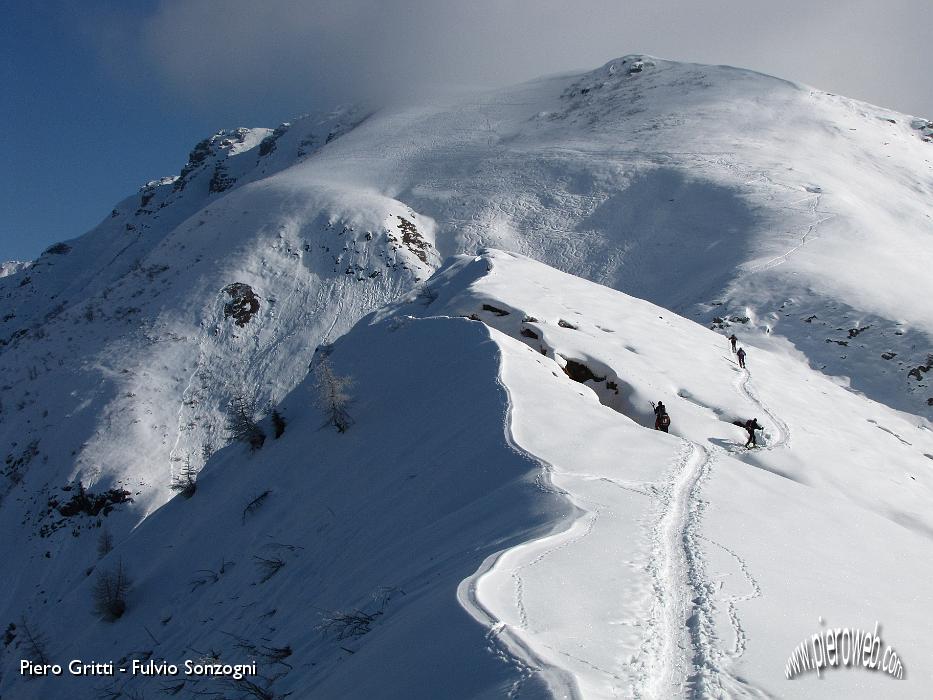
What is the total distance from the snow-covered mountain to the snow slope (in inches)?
1.9

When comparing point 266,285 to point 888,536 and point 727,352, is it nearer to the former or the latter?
point 727,352

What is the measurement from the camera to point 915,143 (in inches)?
2076

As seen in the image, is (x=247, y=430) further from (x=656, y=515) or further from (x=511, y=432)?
(x=656, y=515)

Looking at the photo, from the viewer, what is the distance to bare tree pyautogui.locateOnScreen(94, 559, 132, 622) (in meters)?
11.2

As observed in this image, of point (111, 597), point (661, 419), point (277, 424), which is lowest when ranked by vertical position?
point (111, 597)

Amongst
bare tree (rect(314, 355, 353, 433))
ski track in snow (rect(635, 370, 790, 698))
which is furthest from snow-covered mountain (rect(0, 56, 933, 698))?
bare tree (rect(314, 355, 353, 433))

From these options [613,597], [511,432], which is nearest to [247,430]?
[511,432]

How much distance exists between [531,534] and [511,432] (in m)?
2.82

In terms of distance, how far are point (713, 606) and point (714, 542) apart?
4.64ft

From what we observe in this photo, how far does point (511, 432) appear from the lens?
8492mm

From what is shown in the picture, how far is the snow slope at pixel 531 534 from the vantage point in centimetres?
414

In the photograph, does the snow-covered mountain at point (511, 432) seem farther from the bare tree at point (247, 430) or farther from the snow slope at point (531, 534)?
the bare tree at point (247, 430)

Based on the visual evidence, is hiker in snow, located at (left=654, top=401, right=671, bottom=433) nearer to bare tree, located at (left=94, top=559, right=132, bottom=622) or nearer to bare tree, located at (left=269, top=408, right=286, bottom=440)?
bare tree, located at (left=269, top=408, right=286, bottom=440)

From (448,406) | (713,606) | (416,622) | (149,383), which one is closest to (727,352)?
(448,406)
